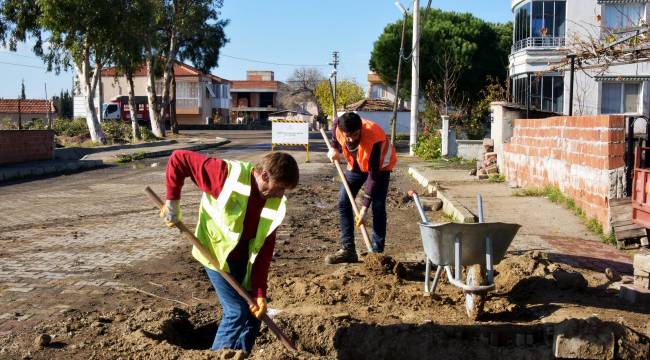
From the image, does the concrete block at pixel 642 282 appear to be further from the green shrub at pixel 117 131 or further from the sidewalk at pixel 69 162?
the green shrub at pixel 117 131

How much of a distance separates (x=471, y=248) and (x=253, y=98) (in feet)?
308

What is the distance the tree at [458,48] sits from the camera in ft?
149

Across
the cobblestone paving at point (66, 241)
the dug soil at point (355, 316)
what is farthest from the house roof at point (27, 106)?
the dug soil at point (355, 316)

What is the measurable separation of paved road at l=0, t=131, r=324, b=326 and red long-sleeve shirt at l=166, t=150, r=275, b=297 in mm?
2142

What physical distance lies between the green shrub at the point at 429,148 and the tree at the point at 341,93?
53.8 metres

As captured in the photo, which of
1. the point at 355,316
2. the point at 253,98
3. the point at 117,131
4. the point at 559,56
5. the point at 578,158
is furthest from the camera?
the point at 253,98

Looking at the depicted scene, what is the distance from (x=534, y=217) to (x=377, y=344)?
5.58 meters

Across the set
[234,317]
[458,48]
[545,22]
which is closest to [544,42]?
[545,22]

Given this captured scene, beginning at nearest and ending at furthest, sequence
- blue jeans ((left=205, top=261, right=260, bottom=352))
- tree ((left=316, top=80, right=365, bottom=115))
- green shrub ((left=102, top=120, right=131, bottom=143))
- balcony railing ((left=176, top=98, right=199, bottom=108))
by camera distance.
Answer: blue jeans ((left=205, top=261, right=260, bottom=352)), green shrub ((left=102, top=120, right=131, bottom=143)), balcony railing ((left=176, top=98, right=199, bottom=108)), tree ((left=316, top=80, right=365, bottom=115))

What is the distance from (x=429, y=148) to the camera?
25.6 metres

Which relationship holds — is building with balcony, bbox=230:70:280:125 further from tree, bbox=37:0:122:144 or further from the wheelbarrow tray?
the wheelbarrow tray

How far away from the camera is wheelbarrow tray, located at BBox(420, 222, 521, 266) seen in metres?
4.93

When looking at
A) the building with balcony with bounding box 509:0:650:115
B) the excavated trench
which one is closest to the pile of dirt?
the excavated trench

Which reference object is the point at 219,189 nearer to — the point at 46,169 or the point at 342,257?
the point at 342,257
